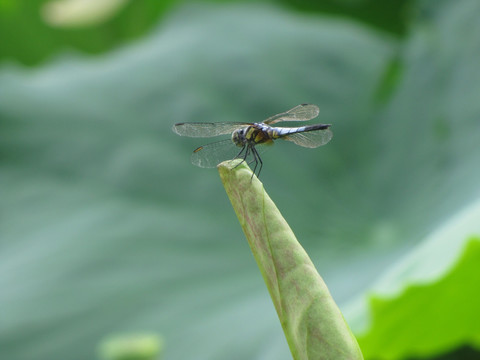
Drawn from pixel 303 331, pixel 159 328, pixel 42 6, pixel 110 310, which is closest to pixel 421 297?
pixel 303 331

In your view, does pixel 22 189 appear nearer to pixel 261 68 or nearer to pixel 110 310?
pixel 110 310

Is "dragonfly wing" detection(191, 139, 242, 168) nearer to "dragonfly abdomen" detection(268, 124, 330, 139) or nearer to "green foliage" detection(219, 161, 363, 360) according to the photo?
"dragonfly abdomen" detection(268, 124, 330, 139)

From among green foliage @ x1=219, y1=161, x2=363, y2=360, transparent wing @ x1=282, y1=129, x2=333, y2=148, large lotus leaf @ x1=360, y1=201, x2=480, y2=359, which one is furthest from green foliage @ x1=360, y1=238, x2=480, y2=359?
green foliage @ x1=219, y1=161, x2=363, y2=360

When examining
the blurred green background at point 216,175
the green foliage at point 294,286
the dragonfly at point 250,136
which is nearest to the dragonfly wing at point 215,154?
the dragonfly at point 250,136

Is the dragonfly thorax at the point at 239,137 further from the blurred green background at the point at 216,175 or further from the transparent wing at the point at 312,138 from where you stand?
the blurred green background at the point at 216,175

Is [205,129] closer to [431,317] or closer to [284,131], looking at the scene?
[284,131]

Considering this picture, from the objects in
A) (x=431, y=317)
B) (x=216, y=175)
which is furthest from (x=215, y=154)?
(x=216, y=175)
